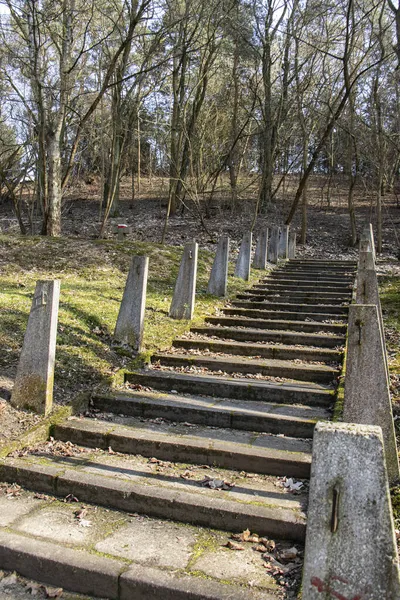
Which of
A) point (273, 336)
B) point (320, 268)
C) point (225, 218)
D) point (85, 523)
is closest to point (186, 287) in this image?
point (273, 336)

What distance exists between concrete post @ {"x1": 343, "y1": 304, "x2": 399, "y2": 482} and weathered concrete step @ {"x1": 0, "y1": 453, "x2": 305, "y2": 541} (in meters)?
0.89

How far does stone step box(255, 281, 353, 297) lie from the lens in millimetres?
10476

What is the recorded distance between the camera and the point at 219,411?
206 inches

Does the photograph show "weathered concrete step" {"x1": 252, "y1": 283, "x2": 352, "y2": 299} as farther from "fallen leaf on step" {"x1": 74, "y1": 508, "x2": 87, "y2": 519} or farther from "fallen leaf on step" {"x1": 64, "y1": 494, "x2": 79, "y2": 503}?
"fallen leaf on step" {"x1": 74, "y1": 508, "x2": 87, "y2": 519}

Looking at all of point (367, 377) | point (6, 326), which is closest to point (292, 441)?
point (367, 377)

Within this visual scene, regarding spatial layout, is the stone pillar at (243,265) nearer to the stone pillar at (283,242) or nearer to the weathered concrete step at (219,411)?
the stone pillar at (283,242)

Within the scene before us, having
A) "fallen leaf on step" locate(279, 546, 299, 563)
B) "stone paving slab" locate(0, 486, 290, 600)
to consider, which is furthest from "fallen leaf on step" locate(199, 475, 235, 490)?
"fallen leaf on step" locate(279, 546, 299, 563)

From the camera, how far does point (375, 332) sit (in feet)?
13.5

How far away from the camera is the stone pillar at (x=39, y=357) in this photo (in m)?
4.98

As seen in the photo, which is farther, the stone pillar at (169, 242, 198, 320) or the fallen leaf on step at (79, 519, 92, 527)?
the stone pillar at (169, 242, 198, 320)

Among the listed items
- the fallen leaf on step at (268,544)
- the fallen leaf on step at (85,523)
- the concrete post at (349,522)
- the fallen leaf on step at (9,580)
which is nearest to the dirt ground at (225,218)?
the fallen leaf on step at (85,523)

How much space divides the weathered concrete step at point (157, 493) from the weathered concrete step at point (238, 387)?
151 cm

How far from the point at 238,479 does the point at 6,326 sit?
11.6ft

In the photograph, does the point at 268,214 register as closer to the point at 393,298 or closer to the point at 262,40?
the point at 262,40
